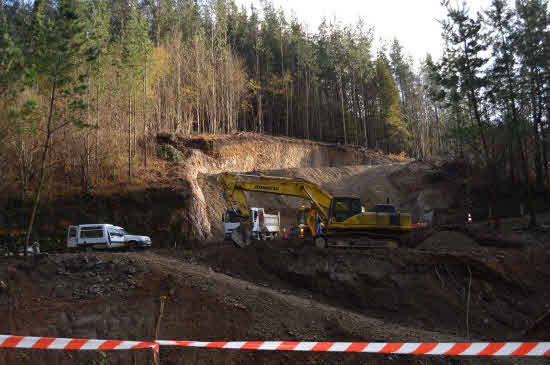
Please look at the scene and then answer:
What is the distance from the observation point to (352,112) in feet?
184

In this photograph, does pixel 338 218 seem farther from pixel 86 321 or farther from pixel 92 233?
pixel 92 233

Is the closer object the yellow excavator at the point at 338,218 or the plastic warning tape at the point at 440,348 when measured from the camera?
the plastic warning tape at the point at 440,348

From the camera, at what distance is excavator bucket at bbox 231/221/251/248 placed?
1460 centimetres

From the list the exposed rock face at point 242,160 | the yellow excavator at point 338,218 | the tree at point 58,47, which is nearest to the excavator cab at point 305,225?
the yellow excavator at point 338,218

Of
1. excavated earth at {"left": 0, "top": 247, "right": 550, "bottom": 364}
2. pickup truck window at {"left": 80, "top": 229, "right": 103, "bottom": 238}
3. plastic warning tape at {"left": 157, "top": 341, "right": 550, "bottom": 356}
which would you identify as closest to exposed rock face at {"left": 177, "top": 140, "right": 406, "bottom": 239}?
pickup truck window at {"left": 80, "top": 229, "right": 103, "bottom": 238}

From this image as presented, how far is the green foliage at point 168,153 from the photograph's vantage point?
2869cm

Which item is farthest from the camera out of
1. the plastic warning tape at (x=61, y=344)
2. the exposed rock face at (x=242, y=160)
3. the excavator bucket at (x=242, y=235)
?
the exposed rock face at (x=242, y=160)

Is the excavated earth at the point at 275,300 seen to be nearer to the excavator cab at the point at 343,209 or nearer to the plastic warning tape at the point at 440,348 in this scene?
the excavator cab at the point at 343,209

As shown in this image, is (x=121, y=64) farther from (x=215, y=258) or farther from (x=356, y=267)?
(x=356, y=267)

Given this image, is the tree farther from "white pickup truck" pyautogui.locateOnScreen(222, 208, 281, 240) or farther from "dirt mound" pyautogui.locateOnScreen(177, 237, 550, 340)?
"white pickup truck" pyautogui.locateOnScreen(222, 208, 281, 240)

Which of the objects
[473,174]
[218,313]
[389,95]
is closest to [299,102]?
[389,95]

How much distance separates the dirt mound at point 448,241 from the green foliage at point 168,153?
18.9 meters

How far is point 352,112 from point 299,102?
8.81m

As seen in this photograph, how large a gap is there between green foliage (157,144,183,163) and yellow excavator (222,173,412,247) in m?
14.9
